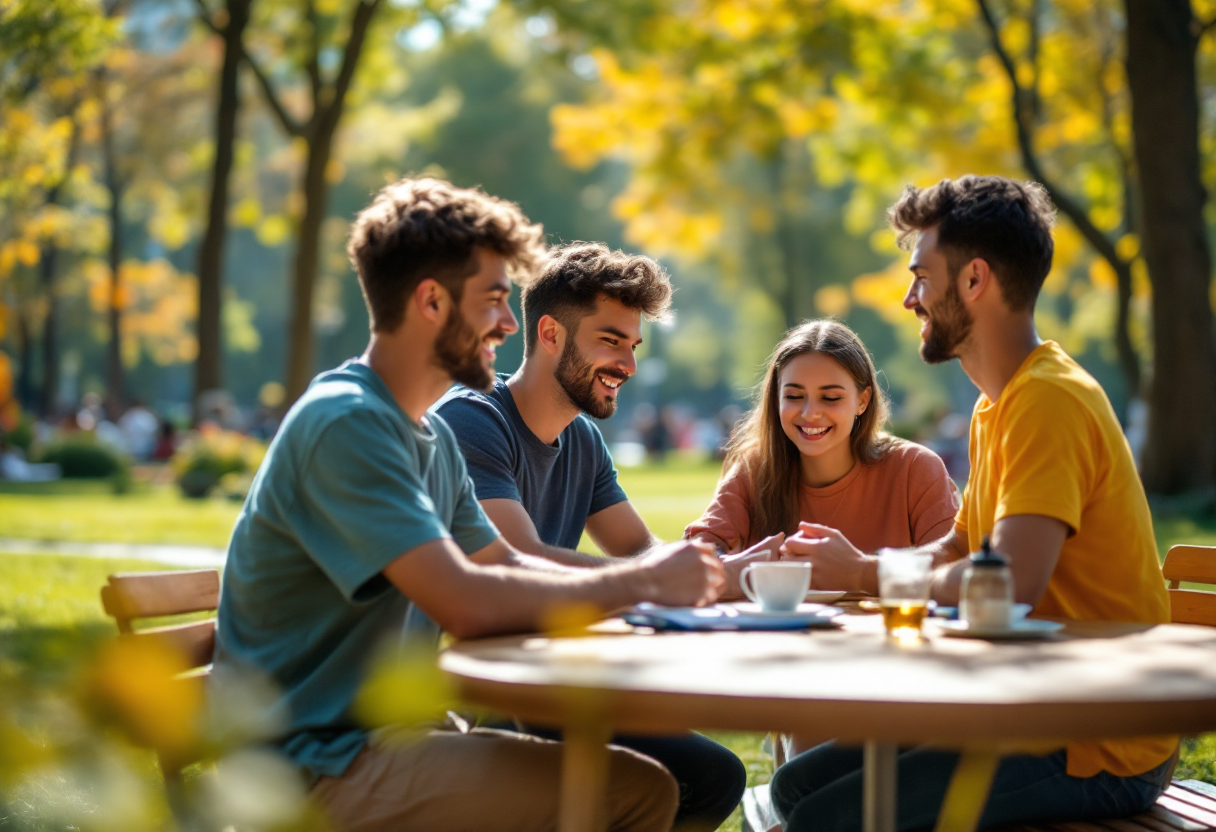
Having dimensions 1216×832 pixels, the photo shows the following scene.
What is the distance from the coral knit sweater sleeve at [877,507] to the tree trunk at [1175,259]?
33.1 ft

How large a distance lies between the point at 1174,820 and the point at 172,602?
7.30 ft

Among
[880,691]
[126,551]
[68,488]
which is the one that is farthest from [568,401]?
[68,488]

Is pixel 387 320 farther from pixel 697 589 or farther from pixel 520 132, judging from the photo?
pixel 520 132

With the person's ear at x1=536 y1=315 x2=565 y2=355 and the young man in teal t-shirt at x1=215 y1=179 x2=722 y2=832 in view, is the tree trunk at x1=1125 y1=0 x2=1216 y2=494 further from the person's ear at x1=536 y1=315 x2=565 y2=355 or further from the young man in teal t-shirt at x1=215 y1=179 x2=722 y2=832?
the young man in teal t-shirt at x1=215 y1=179 x2=722 y2=832

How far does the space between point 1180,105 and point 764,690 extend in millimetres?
12738

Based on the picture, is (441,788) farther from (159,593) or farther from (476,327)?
(476,327)

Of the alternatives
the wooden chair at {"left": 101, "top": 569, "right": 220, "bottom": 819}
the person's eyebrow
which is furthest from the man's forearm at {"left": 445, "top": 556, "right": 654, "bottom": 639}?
the person's eyebrow

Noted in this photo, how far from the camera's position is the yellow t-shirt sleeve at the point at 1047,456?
8.86 feet

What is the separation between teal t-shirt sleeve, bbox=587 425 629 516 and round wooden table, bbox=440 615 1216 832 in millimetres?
2068

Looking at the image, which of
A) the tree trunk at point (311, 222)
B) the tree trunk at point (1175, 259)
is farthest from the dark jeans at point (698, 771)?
the tree trunk at point (311, 222)

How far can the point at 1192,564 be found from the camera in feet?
12.0

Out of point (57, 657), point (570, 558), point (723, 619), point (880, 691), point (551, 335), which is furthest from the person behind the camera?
point (551, 335)

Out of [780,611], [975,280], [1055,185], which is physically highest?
[1055,185]

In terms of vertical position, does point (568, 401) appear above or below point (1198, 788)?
above
